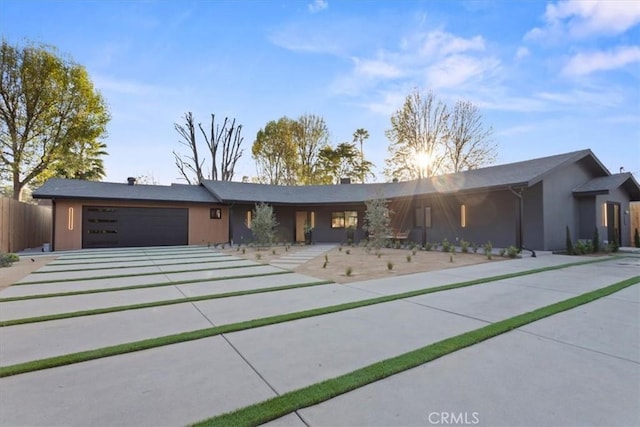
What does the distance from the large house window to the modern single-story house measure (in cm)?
6

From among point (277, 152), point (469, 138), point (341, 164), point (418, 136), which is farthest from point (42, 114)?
point (469, 138)

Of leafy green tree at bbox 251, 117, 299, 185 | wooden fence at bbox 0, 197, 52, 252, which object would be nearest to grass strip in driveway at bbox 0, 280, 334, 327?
wooden fence at bbox 0, 197, 52, 252

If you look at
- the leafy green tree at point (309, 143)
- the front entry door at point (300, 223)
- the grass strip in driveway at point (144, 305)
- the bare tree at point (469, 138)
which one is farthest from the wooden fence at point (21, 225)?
the bare tree at point (469, 138)

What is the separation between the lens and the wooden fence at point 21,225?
11742mm

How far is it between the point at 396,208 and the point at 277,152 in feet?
50.8

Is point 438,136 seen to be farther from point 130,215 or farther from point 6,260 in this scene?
point 6,260

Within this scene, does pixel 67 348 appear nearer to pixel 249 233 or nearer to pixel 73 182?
pixel 249 233

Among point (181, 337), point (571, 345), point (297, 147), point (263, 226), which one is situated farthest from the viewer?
point (297, 147)

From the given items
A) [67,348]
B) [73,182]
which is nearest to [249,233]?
[73,182]

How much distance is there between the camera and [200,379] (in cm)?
243

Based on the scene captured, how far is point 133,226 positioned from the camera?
15.3m

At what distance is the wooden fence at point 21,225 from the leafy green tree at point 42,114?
3.93 m

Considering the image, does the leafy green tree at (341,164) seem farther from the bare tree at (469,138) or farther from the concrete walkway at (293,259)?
the concrete walkway at (293,259)

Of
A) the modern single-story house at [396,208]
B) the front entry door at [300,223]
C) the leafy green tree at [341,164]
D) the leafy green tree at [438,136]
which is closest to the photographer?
the modern single-story house at [396,208]
